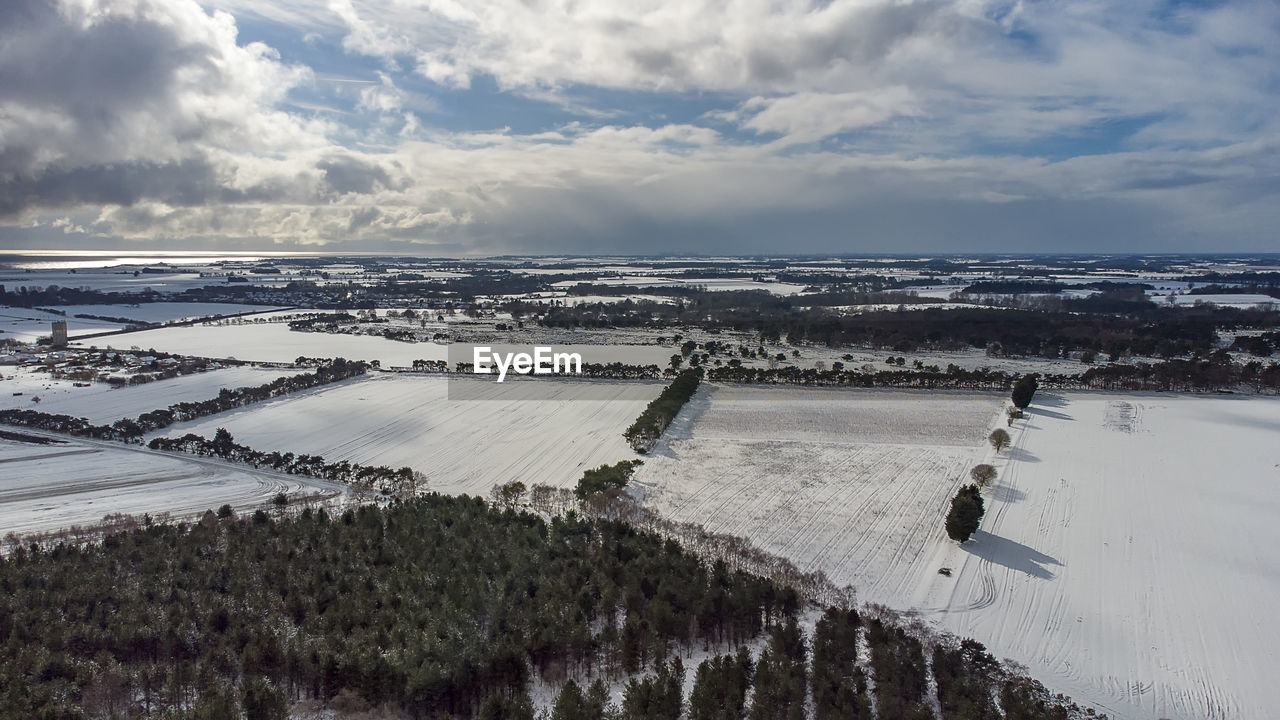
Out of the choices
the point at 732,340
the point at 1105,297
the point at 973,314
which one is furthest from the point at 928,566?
the point at 1105,297

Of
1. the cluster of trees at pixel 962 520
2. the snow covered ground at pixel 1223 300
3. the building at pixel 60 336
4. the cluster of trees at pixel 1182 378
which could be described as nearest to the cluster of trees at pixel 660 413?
the cluster of trees at pixel 962 520

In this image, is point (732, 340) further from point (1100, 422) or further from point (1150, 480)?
point (1150, 480)

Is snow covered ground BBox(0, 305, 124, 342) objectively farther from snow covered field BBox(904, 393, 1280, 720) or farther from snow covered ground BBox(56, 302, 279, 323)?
snow covered field BBox(904, 393, 1280, 720)

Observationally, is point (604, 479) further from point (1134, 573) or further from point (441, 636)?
point (1134, 573)

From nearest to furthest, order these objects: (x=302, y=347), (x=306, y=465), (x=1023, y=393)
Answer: (x=306, y=465), (x=1023, y=393), (x=302, y=347)

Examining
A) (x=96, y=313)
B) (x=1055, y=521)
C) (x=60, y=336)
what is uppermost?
(x=96, y=313)

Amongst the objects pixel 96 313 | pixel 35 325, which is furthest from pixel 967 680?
pixel 96 313

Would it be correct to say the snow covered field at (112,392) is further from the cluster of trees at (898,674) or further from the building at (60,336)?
the cluster of trees at (898,674)
